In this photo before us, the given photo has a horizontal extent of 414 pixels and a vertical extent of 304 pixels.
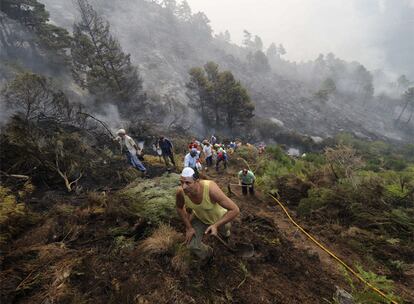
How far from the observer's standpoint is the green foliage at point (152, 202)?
480cm

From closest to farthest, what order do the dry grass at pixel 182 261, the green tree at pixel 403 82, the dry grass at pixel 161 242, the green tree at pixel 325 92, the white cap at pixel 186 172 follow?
the white cap at pixel 186 172
the dry grass at pixel 182 261
the dry grass at pixel 161 242
the green tree at pixel 325 92
the green tree at pixel 403 82

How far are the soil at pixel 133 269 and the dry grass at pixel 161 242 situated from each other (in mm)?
93

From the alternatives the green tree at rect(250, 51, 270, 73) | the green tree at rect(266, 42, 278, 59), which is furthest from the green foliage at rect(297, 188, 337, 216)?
the green tree at rect(266, 42, 278, 59)

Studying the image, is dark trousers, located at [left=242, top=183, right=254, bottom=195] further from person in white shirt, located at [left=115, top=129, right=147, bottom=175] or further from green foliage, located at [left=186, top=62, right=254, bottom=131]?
green foliage, located at [left=186, top=62, right=254, bottom=131]

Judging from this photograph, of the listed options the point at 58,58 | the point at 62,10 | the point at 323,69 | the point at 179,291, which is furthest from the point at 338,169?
the point at 323,69

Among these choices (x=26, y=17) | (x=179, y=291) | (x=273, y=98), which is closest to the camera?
(x=179, y=291)

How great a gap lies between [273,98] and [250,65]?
2129cm

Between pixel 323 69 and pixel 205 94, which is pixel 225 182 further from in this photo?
pixel 323 69

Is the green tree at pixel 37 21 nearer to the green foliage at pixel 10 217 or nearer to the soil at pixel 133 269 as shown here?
the green foliage at pixel 10 217

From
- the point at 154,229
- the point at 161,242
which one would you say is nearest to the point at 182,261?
the point at 161,242

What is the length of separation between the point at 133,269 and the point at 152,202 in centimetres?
180

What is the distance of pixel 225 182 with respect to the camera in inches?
407

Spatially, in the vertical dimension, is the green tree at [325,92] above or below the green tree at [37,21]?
below

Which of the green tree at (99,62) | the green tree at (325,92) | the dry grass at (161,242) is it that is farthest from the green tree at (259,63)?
the dry grass at (161,242)
